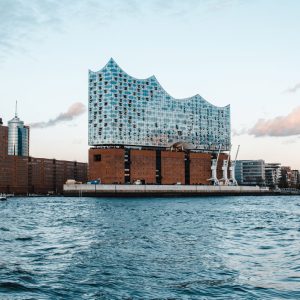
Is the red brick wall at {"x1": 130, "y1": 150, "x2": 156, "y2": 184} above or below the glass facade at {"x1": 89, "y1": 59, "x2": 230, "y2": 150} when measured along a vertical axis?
below

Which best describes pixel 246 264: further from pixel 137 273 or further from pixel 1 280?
pixel 1 280

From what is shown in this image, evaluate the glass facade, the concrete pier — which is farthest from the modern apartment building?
the concrete pier

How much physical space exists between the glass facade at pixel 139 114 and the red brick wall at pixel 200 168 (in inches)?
205

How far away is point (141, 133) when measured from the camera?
152 meters

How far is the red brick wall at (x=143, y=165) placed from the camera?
144625 millimetres

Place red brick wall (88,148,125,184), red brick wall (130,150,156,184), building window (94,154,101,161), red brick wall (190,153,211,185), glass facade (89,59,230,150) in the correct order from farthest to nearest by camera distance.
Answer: red brick wall (190,153,211,185), glass facade (89,59,230,150), red brick wall (130,150,156,184), building window (94,154,101,161), red brick wall (88,148,125,184)

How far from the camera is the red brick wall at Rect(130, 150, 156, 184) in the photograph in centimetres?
14462

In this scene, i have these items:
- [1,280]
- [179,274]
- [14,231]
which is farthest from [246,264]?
[14,231]

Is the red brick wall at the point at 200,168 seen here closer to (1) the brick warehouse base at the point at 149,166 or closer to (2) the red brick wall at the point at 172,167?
(1) the brick warehouse base at the point at 149,166

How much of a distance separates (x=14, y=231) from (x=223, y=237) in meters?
15.0

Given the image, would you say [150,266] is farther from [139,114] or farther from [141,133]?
[139,114]

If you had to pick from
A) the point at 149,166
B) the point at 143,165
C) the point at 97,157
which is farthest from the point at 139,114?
the point at 97,157

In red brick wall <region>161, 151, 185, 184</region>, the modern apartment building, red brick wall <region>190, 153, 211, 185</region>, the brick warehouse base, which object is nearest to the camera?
the brick warehouse base

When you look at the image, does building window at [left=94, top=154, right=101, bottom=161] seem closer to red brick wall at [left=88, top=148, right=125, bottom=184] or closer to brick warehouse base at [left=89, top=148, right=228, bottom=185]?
brick warehouse base at [left=89, top=148, right=228, bottom=185]
